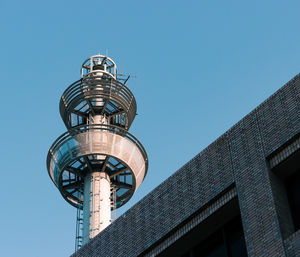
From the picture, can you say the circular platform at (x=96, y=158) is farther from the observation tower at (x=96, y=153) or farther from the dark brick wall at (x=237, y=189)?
the dark brick wall at (x=237, y=189)

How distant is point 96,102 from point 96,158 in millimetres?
7200

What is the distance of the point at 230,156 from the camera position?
63.8 feet

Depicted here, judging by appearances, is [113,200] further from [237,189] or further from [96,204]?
[237,189]

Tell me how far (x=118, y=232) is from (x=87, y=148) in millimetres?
38442

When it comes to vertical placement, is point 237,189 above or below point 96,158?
below

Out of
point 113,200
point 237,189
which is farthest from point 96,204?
point 237,189

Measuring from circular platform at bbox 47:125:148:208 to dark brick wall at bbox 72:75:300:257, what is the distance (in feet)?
124

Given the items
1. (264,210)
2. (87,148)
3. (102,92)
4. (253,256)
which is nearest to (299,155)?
(264,210)

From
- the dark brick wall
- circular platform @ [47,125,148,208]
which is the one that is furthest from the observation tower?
the dark brick wall

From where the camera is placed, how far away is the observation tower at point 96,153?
5847 centimetres

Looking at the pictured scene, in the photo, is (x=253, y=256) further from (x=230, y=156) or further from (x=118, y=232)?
(x=118, y=232)

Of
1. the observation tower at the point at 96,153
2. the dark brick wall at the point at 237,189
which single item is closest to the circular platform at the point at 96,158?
the observation tower at the point at 96,153

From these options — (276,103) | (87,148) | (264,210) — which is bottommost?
(264,210)

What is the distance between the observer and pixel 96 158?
61281 millimetres
